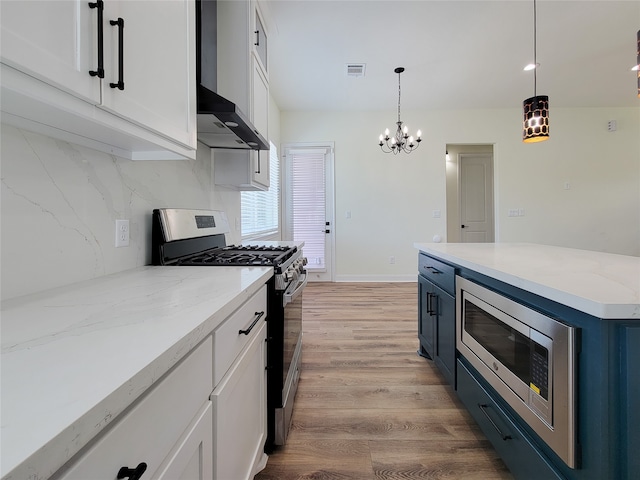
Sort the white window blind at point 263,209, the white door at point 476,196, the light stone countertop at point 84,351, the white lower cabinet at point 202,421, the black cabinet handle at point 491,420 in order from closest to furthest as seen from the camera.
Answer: the light stone countertop at point 84,351 → the white lower cabinet at point 202,421 → the black cabinet handle at point 491,420 → the white window blind at point 263,209 → the white door at point 476,196

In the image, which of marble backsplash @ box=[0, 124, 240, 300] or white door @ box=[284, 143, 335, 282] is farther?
white door @ box=[284, 143, 335, 282]

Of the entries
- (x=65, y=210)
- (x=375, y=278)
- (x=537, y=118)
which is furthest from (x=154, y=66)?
(x=375, y=278)

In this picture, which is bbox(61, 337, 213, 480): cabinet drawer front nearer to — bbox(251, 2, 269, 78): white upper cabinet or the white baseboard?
bbox(251, 2, 269, 78): white upper cabinet

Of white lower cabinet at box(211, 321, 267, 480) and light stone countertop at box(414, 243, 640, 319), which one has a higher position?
light stone countertop at box(414, 243, 640, 319)

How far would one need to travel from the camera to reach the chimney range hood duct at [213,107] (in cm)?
138

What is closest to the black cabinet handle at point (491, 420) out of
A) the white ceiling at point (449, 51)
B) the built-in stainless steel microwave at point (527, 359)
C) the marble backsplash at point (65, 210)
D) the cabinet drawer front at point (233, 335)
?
the built-in stainless steel microwave at point (527, 359)

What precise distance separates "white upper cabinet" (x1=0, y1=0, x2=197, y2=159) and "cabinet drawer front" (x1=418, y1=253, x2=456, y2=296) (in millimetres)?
1449

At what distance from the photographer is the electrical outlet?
Answer: 4.00 feet

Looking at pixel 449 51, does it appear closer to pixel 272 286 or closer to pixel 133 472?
pixel 272 286

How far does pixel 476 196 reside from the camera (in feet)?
20.4

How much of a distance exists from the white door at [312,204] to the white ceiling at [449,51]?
0.81 meters

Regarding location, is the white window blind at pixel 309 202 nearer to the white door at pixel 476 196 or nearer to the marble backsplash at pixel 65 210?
the white door at pixel 476 196

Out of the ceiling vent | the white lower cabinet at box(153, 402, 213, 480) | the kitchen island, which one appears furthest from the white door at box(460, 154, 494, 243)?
the white lower cabinet at box(153, 402, 213, 480)

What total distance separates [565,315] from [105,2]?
149cm
